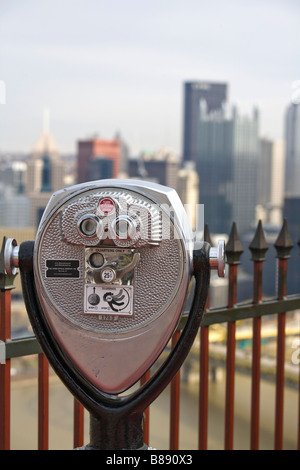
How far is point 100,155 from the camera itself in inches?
1447

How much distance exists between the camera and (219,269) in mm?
986

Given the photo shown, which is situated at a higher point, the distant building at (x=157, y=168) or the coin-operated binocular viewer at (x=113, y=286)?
the coin-operated binocular viewer at (x=113, y=286)

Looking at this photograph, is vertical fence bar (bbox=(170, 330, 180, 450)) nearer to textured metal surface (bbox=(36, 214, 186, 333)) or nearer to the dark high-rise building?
textured metal surface (bbox=(36, 214, 186, 333))

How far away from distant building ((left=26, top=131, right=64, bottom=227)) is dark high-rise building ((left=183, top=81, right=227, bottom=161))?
355 inches

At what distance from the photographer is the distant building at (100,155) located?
115 feet

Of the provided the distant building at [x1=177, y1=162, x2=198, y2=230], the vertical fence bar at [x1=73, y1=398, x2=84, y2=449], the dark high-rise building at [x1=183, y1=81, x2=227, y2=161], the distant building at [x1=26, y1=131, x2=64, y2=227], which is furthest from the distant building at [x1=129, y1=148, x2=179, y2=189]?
the vertical fence bar at [x1=73, y1=398, x2=84, y2=449]

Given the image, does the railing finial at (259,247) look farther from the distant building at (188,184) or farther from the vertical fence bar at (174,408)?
the distant building at (188,184)

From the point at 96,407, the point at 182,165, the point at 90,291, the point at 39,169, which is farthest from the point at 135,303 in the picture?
the point at 182,165

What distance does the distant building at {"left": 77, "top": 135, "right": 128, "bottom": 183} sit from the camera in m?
34.9

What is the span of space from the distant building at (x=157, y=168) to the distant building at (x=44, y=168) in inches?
163

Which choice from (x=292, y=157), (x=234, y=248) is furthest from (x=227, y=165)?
(x=234, y=248)

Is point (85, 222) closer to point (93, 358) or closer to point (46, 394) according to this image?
point (93, 358)

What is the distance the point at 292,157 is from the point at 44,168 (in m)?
13.4

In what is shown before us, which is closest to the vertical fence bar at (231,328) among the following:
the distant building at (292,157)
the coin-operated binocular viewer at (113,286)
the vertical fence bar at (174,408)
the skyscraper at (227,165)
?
the vertical fence bar at (174,408)
